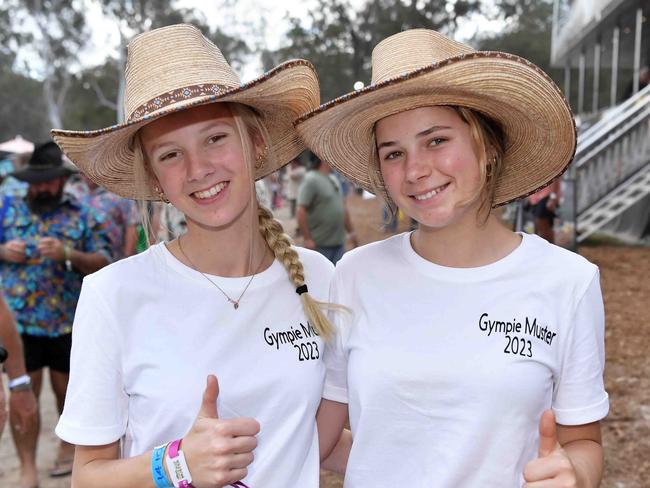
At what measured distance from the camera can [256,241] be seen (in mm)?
2086

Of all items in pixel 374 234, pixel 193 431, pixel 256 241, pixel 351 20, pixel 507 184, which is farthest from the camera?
pixel 351 20

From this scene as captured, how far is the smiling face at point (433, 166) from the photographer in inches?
72.0

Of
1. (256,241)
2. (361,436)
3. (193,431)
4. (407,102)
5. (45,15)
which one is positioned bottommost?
(361,436)

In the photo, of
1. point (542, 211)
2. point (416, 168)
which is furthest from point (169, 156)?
point (542, 211)

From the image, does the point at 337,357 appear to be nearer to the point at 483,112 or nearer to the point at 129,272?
the point at 129,272

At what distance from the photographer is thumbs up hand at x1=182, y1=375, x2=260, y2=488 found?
1.56 metres

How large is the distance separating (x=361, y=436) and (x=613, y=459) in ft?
9.90

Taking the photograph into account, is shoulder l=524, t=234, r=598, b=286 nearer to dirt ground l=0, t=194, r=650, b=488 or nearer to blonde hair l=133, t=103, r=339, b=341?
blonde hair l=133, t=103, r=339, b=341

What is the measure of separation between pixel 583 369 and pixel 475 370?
11.8 inches

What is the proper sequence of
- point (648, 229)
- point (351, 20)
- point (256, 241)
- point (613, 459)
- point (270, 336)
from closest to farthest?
point (270, 336) → point (256, 241) → point (613, 459) → point (648, 229) → point (351, 20)

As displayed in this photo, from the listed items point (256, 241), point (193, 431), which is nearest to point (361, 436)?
point (193, 431)

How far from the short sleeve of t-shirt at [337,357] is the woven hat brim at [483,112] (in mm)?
461

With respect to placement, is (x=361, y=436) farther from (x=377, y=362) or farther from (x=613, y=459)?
(x=613, y=459)

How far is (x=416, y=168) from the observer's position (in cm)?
182
